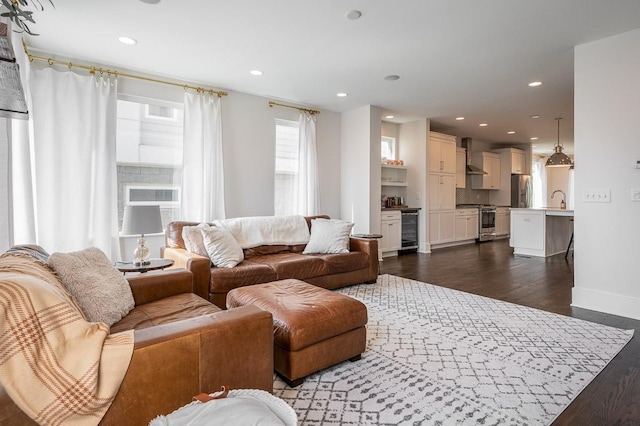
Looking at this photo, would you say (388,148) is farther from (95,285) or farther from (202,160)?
(95,285)

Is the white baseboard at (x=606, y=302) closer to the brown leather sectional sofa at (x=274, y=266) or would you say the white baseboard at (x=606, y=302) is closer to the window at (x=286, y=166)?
the brown leather sectional sofa at (x=274, y=266)

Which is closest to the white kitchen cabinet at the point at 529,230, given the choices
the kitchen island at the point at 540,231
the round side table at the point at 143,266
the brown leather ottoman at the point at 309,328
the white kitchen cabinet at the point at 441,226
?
the kitchen island at the point at 540,231

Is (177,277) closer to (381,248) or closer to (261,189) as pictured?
(261,189)

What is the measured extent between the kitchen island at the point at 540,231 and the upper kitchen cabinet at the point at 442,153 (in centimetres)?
167

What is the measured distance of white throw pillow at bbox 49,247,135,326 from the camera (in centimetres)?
165

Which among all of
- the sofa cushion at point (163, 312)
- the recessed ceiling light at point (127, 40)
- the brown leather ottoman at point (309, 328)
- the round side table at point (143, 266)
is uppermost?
the recessed ceiling light at point (127, 40)

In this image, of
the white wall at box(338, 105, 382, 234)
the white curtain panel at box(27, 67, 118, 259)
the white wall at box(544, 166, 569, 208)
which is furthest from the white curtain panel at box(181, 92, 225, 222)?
the white wall at box(544, 166, 569, 208)

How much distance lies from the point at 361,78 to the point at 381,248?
10.2 feet

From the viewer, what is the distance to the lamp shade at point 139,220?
9.49 ft

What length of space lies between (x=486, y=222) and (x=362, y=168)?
437 cm

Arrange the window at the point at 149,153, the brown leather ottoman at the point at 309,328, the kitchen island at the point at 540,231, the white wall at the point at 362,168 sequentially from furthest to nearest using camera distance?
the kitchen island at the point at 540,231 → the white wall at the point at 362,168 → the window at the point at 149,153 → the brown leather ottoman at the point at 309,328

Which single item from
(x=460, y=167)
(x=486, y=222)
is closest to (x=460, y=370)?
(x=460, y=167)

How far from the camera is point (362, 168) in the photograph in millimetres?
5902

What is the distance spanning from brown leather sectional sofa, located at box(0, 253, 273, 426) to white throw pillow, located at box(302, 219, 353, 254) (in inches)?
106
